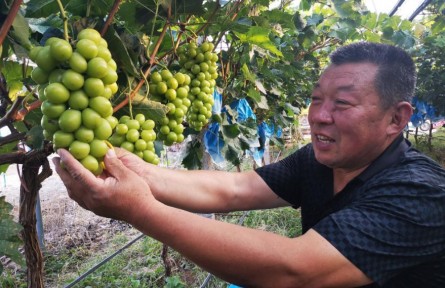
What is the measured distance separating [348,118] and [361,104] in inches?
2.8

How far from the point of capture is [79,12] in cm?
105

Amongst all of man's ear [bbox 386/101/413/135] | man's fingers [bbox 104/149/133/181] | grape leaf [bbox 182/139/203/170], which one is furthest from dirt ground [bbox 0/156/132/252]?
man's ear [bbox 386/101/413/135]

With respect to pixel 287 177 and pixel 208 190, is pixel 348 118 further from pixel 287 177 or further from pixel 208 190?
pixel 208 190

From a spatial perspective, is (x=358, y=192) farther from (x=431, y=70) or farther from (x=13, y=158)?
(x=431, y=70)

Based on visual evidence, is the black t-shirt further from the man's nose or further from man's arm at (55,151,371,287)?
the man's nose

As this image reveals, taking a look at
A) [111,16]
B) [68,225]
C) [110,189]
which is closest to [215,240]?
[110,189]

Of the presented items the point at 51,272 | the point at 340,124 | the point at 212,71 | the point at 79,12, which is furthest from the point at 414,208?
the point at 51,272

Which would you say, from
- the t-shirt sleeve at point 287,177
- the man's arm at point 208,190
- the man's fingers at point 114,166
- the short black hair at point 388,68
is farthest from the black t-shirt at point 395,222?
the man's fingers at point 114,166

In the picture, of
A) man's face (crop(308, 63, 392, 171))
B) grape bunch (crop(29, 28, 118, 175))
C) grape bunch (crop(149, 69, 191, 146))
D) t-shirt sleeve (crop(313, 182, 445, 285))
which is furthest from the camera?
man's face (crop(308, 63, 392, 171))

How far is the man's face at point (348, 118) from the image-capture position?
1374mm

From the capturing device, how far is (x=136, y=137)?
1018 millimetres

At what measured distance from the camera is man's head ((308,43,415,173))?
138 centimetres

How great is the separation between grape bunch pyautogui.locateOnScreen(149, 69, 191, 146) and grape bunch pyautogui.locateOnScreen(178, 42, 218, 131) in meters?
0.18

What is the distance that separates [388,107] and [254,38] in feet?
2.28
